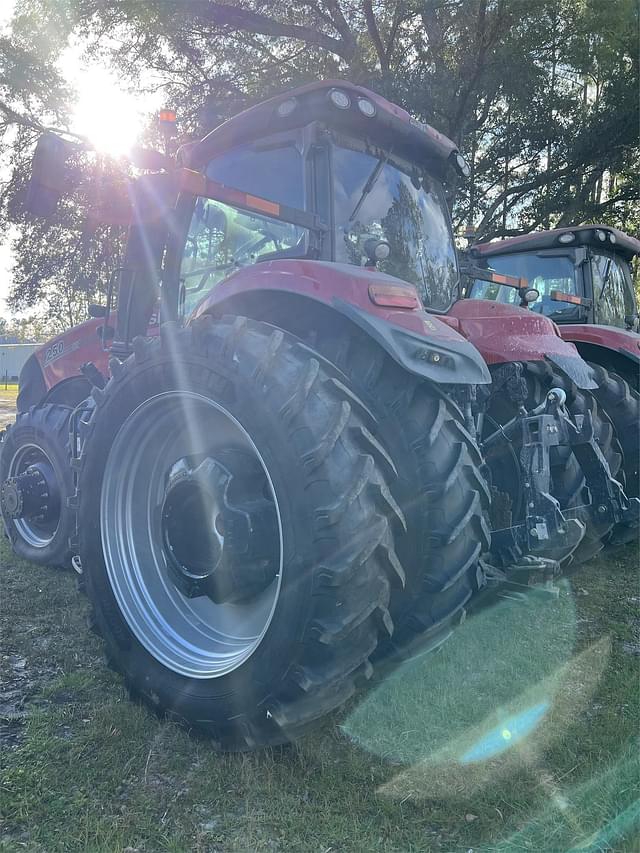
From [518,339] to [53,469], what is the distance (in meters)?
2.90

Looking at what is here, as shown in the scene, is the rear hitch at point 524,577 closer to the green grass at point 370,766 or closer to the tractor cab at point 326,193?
the green grass at point 370,766

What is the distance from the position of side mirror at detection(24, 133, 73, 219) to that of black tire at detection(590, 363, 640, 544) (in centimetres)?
323

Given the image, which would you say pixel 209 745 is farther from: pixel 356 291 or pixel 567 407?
pixel 567 407

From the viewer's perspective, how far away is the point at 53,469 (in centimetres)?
433

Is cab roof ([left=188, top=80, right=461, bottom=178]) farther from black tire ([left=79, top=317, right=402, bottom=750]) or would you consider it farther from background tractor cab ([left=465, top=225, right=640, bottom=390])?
background tractor cab ([left=465, top=225, right=640, bottom=390])

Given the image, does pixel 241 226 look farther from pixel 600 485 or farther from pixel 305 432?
pixel 600 485

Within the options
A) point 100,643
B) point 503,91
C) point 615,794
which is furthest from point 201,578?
point 503,91

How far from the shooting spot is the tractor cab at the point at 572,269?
6773mm

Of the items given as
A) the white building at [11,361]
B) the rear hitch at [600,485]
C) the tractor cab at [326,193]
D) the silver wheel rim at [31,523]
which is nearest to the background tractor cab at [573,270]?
the tractor cab at [326,193]

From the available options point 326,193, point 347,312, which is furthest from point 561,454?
point 326,193

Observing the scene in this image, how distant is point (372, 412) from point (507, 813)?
1.29 m

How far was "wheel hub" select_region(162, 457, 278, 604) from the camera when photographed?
238 centimetres

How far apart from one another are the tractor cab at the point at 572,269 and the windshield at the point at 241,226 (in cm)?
374

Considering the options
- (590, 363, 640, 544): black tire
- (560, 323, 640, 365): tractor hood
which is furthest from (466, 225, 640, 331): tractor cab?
(590, 363, 640, 544): black tire
